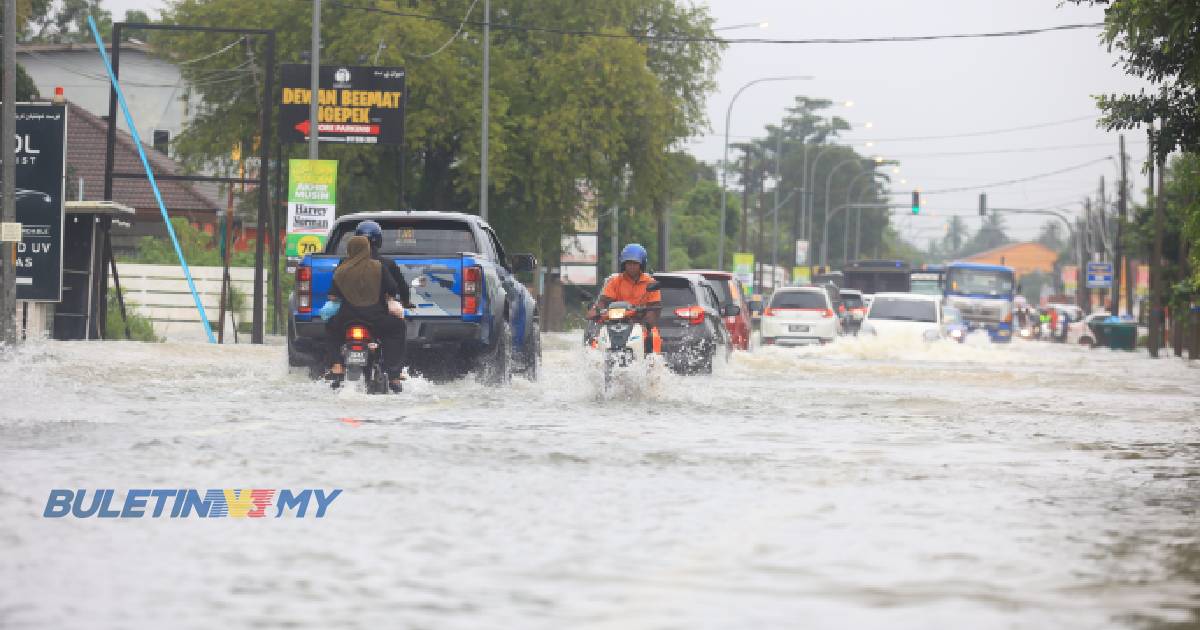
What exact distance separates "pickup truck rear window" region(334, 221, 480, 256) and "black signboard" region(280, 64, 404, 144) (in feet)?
63.7

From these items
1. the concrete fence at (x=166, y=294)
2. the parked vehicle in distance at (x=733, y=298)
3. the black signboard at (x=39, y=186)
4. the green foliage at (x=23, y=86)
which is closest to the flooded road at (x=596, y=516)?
the black signboard at (x=39, y=186)

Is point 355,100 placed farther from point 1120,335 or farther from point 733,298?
point 1120,335

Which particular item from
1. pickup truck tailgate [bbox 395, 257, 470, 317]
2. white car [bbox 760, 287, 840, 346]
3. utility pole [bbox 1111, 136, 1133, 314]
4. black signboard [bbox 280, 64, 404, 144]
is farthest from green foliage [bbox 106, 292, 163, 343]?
utility pole [bbox 1111, 136, 1133, 314]

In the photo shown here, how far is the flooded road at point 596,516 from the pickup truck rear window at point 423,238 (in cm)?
172

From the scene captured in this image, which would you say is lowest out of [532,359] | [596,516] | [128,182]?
[596,516]

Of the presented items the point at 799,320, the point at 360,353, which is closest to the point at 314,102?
the point at 799,320

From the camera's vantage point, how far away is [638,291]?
59.1 ft

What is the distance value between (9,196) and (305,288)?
12522 mm

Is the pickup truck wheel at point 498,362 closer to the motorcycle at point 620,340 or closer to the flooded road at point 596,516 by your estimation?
the flooded road at point 596,516

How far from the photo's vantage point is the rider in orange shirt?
17.9 meters

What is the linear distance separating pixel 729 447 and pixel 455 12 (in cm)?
3851

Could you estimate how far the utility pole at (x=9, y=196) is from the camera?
2842 centimetres

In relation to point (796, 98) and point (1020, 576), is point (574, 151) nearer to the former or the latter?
point (1020, 576)

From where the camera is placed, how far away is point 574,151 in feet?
160
